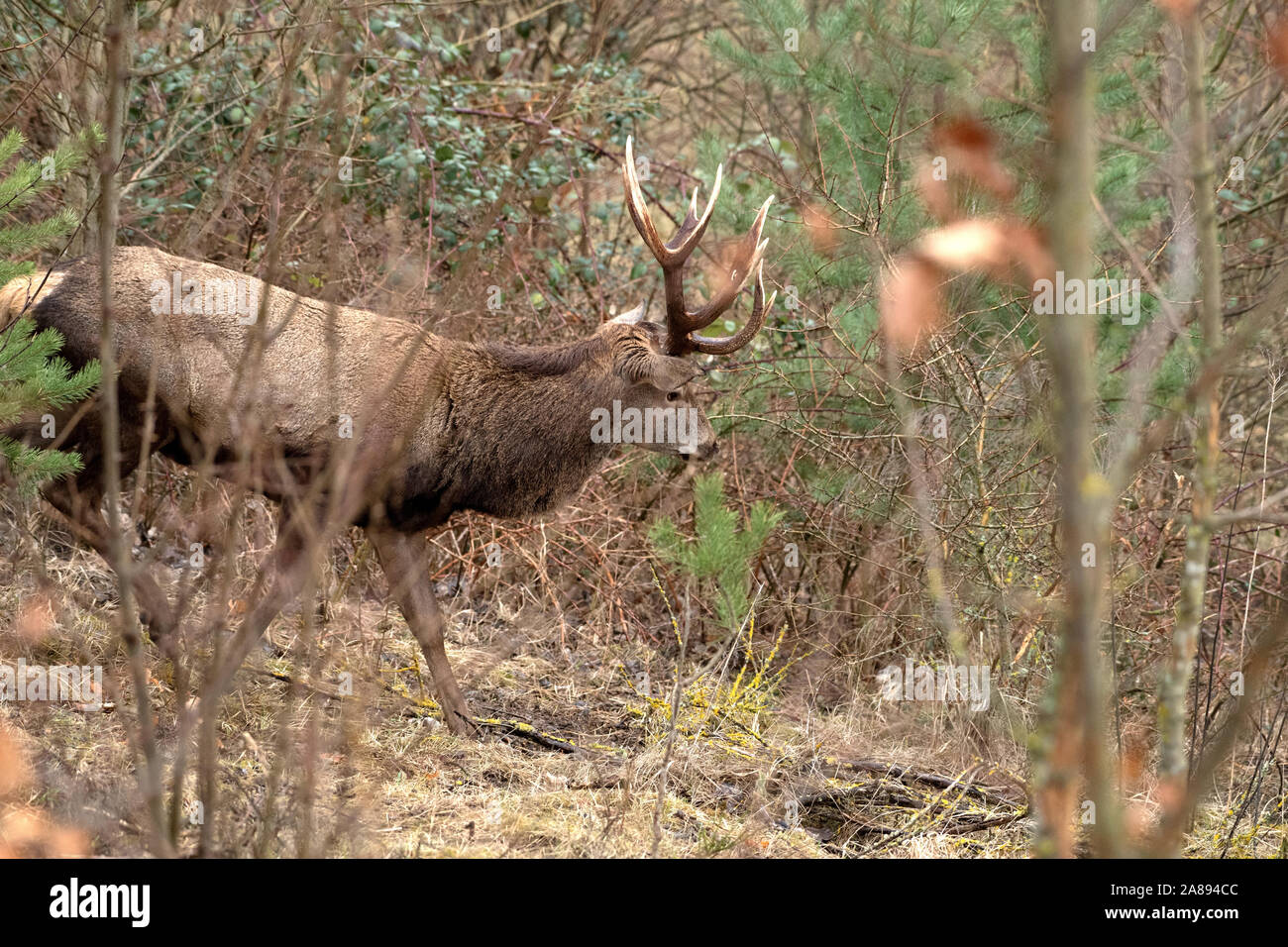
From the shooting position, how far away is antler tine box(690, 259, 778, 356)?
22.9 feet

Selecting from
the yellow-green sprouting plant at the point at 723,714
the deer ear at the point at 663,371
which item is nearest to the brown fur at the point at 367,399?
the deer ear at the point at 663,371

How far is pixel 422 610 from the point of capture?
6699 millimetres

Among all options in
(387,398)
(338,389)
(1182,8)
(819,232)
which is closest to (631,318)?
(819,232)

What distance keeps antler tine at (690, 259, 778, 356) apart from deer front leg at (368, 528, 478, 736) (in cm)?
188

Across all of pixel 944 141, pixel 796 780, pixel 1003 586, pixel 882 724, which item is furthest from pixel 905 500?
pixel 944 141

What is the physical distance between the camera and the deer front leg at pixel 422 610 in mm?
6445

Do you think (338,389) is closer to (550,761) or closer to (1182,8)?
(550,761)

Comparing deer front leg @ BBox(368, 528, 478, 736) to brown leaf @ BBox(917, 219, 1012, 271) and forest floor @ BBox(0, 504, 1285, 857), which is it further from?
brown leaf @ BBox(917, 219, 1012, 271)

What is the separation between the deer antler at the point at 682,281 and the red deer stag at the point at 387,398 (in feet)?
0.04

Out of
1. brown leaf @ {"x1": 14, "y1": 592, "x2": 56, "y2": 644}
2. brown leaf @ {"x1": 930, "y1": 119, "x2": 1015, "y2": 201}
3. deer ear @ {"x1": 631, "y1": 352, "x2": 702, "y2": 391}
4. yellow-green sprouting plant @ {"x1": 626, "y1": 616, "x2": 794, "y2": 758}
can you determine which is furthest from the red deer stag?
brown leaf @ {"x1": 930, "y1": 119, "x2": 1015, "y2": 201}

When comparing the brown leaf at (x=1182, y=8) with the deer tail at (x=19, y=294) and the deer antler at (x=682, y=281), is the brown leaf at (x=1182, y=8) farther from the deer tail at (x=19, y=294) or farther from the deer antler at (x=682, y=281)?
the deer tail at (x=19, y=294)

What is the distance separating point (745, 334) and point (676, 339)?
0.39 meters
